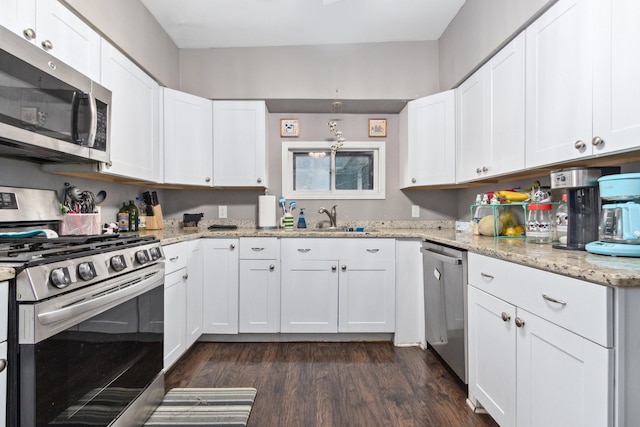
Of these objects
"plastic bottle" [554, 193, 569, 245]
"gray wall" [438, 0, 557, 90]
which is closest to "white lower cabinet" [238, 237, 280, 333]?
"plastic bottle" [554, 193, 569, 245]

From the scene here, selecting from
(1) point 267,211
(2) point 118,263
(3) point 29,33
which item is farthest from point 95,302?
(1) point 267,211

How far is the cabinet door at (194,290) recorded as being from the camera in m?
2.41

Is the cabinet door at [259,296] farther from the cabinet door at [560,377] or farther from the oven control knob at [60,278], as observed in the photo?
the cabinet door at [560,377]

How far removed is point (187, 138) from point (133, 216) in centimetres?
77

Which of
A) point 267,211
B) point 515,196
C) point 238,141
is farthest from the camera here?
point 267,211

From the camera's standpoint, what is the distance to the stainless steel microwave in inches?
50.6

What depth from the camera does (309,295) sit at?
8.81 ft

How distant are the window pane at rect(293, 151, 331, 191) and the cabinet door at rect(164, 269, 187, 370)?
1480 mm

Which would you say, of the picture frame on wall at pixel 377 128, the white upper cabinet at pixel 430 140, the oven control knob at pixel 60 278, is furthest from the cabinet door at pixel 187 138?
the white upper cabinet at pixel 430 140

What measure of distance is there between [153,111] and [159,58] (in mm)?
488

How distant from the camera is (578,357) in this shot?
1029 millimetres

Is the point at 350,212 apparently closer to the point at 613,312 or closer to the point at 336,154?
the point at 336,154

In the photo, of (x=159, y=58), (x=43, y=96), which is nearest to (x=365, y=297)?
(x=43, y=96)

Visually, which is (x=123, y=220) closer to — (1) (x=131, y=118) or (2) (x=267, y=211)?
(1) (x=131, y=118)
